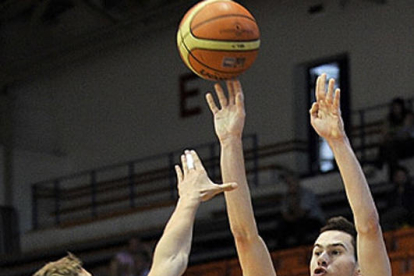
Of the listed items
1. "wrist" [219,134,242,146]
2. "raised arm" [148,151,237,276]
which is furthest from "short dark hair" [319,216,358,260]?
"raised arm" [148,151,237,276]

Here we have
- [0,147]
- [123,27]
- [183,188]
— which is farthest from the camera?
[0,147]

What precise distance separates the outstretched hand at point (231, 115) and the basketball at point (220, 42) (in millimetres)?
89

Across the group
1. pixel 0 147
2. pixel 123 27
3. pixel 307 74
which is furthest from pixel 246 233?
pixel 0 147

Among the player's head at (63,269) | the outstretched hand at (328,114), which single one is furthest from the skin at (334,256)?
the player's head at (63,269)

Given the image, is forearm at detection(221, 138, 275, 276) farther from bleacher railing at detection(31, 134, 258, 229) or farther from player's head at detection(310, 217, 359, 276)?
bleacher railing at detection(31, 134, 258, 229)

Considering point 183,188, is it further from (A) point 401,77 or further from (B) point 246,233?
(A) point 401,77

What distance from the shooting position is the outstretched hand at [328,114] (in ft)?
15.1

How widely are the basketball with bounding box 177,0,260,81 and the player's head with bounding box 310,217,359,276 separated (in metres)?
0.85

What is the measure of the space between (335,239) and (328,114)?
562 mm

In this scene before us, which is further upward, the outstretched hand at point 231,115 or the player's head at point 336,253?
the outstretched hand at point 231,115

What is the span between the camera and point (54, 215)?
17.0m

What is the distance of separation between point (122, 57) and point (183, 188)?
13350 mm

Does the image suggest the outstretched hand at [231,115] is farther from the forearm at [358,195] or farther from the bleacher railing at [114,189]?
the bleacher railing at [114,189]

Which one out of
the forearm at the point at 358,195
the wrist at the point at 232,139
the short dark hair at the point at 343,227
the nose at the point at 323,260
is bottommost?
the nose at the point at 323,260
